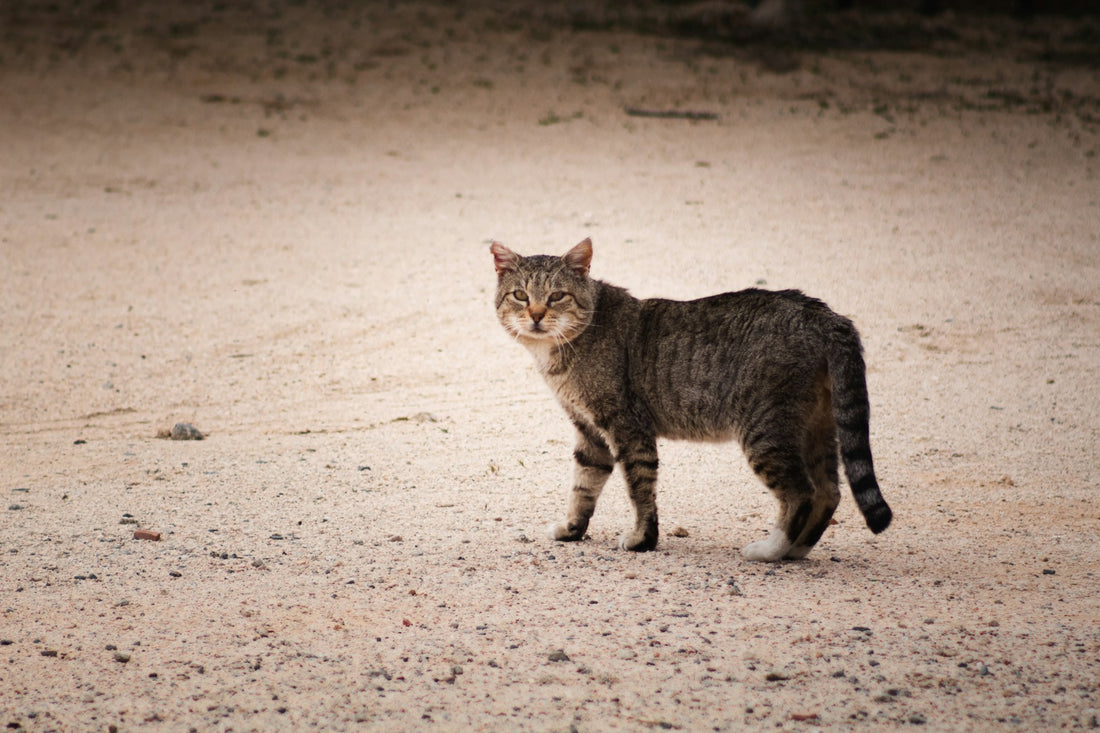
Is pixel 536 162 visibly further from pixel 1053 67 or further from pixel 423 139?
pixel 1053 67

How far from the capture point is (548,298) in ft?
17.3

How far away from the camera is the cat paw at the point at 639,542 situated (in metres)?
5.01

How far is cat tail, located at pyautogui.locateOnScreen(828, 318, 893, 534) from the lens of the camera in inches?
173

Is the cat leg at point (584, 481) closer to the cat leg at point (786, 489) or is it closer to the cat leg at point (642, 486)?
the cat leg at point (642, 486)

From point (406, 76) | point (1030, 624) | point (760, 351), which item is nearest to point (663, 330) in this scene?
point (760, 351)

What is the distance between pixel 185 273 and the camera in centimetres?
1022

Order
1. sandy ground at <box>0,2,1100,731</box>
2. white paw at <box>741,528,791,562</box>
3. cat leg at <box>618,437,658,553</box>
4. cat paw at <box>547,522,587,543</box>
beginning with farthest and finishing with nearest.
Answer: cat paw at <box>547,522,587,543</box>, cat leg at <box>618,437,658,553</box>, white paw at <box>741,528,791,562</box>, sandy ground at <box>0,2,1100,731</box>

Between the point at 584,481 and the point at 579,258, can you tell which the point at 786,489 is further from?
the point at 579,258

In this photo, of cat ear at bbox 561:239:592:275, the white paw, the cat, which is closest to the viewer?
the cat

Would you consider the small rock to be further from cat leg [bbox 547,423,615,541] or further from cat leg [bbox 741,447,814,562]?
cat leg [bbox 741,447,814,562]

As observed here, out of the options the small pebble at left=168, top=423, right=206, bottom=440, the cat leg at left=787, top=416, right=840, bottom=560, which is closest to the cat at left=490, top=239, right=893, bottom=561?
the cat leg at left=787, top=416, right=840, bottom=560

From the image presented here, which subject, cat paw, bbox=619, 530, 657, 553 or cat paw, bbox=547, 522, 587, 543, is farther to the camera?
cat paw, bbox=547, 522, 587, 543

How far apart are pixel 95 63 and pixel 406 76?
477 centimetres

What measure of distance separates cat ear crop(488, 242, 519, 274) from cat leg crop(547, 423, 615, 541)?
853 mm
